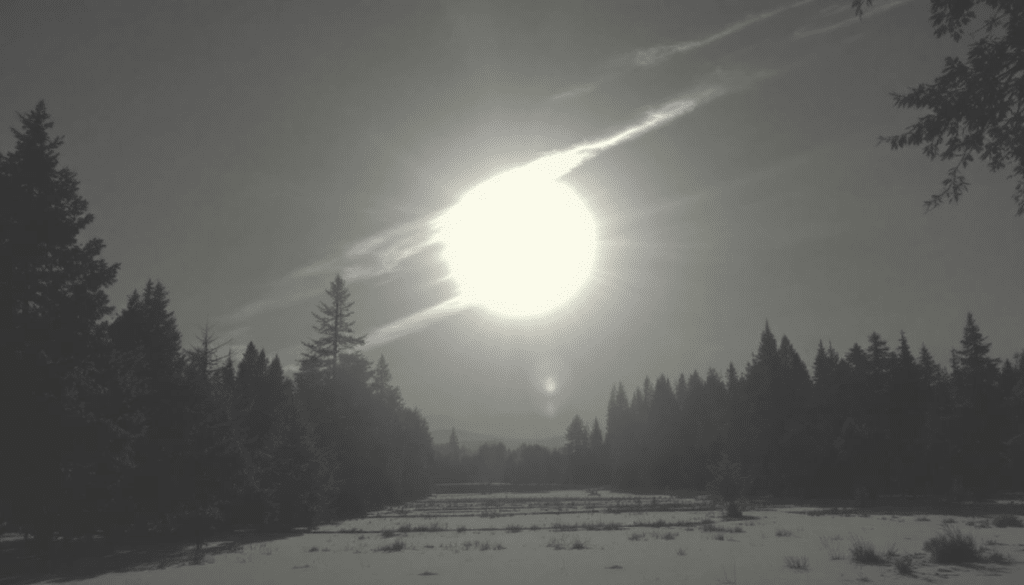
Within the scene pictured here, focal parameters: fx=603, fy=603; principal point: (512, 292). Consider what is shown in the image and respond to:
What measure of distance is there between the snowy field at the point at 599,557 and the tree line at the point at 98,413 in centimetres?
297

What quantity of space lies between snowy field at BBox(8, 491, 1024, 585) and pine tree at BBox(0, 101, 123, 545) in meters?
3.18

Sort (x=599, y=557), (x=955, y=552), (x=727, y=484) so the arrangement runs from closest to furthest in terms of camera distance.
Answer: (x=955, y=552)
(x=599, y=557)
(x=727, y=484)

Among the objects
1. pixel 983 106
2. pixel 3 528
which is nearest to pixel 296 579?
pixel 3 528

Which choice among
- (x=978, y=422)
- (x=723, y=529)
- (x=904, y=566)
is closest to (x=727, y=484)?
(x=723, y=529)

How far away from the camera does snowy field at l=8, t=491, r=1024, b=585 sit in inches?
573

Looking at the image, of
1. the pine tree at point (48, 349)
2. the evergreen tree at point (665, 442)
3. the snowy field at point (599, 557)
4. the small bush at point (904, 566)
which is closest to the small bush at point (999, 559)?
the snowy field at point (599, 557)

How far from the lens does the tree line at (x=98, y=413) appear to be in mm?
18797

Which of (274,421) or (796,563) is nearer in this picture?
Result: (796,563)

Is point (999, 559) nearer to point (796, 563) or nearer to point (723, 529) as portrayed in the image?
point (796, 563)

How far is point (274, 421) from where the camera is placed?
45.6m

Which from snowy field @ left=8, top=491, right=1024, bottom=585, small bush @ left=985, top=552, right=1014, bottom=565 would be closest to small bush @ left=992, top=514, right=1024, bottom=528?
snowy field @ left=8, top=491, right=1024, bottom=585

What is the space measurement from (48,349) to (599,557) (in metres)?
18.5

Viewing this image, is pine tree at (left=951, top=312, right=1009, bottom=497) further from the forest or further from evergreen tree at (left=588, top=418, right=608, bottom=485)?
evergreen tree at (left=588, top=418, right=608, bottom=485)

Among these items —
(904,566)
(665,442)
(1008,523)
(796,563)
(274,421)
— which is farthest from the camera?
(665,442)
